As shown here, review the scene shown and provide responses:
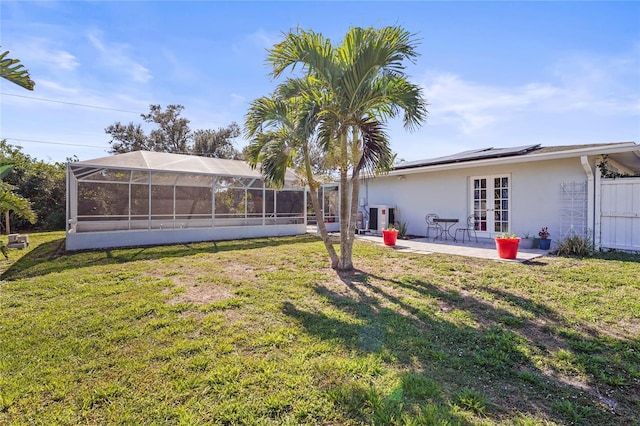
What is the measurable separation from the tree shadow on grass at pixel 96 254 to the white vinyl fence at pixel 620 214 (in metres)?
8.31

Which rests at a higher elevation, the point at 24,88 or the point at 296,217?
the point at 24,88

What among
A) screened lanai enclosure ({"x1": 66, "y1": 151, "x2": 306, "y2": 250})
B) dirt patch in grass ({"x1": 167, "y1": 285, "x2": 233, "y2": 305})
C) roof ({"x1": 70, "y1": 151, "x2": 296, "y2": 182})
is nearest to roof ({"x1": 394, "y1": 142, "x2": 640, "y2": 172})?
screened lanai enclosure ({"x1": 66, "y1": 151, "x2": 306, "y2": 250})

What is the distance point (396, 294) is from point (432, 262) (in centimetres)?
258

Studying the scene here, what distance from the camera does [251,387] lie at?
238 centimetres

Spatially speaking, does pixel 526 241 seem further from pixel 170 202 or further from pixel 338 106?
pixel 170 202

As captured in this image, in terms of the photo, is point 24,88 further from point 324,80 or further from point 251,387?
point 324,80

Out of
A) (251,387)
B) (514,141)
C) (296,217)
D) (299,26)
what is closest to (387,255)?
(299,26)

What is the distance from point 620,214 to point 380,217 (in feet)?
23.1

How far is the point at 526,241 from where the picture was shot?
9.23m

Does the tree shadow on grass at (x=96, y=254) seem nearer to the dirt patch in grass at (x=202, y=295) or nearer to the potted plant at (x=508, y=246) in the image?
the dirt patch in grass at (x=202, y=295)

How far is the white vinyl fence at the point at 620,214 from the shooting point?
293 inches

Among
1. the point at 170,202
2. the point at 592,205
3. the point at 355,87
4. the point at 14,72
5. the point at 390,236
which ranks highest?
the point at 355,87

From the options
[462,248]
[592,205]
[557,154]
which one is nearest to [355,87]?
[462,248]

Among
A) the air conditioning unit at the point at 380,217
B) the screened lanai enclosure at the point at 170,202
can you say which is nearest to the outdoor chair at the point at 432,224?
the air conditioning unit at the point at 380,217
